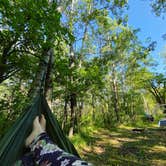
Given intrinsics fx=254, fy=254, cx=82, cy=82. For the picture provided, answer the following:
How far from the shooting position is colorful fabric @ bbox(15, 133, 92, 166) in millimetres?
1498

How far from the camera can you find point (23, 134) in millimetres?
2059

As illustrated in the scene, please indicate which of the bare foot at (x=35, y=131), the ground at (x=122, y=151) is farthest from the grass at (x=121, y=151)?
the bare foot at (x=35, y=131)

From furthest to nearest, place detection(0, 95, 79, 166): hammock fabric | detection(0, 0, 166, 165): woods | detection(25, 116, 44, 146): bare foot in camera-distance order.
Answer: detection(0, 0, 166, 165): woods
detection(25, 116, 44, 146): bare foot
detection(0, 95, 79, 166): hammock fabric

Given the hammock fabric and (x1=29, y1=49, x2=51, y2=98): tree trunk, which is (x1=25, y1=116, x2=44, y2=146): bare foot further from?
(x1=29, y1=49, x2=51, y2=98): tree trunk

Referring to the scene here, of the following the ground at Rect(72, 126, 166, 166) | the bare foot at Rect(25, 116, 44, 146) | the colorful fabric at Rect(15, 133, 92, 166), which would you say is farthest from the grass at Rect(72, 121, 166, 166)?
the colorful fabric at Rect(15, 133, 92, 166)

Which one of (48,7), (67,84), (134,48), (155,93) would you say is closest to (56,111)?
(67,84)

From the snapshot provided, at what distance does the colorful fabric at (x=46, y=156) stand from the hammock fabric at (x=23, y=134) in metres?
0.09

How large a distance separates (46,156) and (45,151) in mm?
72

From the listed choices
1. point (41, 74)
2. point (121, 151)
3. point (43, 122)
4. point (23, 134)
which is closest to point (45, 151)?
point (23, 134)

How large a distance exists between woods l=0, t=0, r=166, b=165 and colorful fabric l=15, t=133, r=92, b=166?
3.97 ft

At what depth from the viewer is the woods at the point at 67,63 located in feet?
14.8

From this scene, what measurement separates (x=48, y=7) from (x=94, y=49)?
339 inches

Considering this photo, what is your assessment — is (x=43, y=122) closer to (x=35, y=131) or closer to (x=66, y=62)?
(x=35, y=131)

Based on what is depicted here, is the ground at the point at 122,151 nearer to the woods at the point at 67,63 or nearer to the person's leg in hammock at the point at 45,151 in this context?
the woods at the point at 67,63
